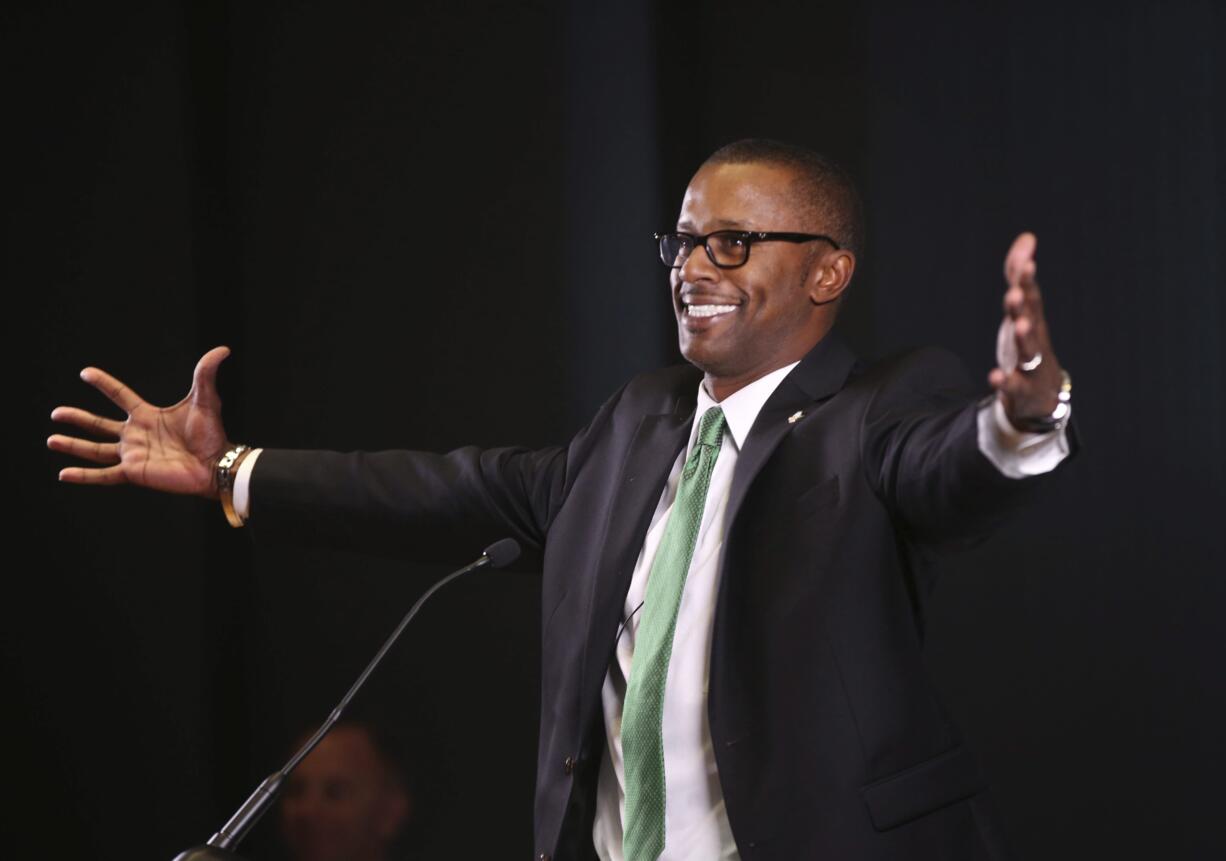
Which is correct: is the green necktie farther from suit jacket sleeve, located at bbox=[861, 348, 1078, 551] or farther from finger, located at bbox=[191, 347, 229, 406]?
finger, located at bbox=[191, 347, 229, 406]

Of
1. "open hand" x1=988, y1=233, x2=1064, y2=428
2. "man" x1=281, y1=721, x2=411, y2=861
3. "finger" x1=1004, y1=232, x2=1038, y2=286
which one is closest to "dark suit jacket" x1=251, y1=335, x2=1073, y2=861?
"open hand" x1=988, y1=233, x2=1064, y2=428

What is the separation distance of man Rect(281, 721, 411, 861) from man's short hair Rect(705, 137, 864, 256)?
5.26 feet

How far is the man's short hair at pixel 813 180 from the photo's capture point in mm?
2172

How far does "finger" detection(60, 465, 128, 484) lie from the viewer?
216 centimetres

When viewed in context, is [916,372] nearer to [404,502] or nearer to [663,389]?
[663,389]

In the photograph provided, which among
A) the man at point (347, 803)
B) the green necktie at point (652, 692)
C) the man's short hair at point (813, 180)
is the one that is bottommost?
the man at point (347, 803)

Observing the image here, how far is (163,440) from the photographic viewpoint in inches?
89.3

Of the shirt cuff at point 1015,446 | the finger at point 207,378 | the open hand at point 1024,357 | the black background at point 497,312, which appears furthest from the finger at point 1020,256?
the finger at point 207,378

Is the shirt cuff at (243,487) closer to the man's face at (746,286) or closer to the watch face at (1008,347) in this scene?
the man's face at (746,286)

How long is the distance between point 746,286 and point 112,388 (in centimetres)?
97

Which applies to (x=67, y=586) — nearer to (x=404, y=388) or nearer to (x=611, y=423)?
(x=404, y=388)

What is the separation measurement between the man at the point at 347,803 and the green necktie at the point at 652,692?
1343mm

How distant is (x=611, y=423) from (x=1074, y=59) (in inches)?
40.9

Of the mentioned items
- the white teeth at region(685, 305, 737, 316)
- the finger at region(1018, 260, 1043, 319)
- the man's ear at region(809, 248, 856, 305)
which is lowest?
the finger at region(1018, 260, 1043, 319)
